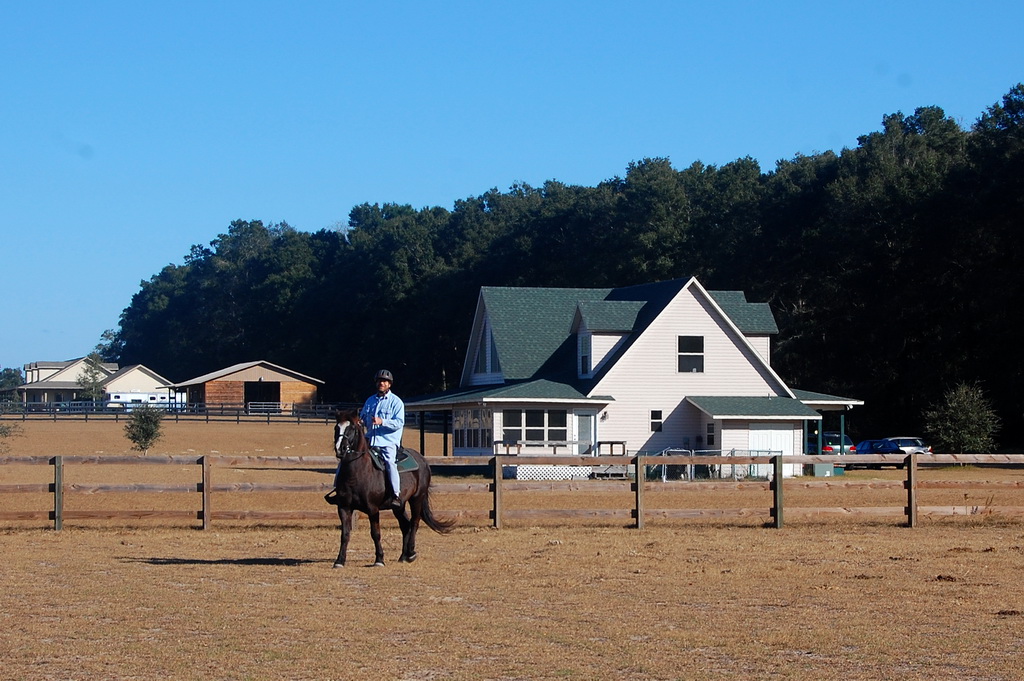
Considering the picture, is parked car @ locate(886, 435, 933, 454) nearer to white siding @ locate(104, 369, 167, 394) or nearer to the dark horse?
the dark horse

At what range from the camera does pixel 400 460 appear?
14.8 meters

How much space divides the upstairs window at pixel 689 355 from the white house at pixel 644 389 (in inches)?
1.4

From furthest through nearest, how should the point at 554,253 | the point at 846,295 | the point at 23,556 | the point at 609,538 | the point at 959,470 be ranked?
the point at 554,253 → the point at 846,295 → the point at 959,470 → the point at 609,538 → the point at 23,556

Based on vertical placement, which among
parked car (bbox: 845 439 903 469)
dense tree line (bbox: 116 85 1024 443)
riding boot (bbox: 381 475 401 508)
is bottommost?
parked car (bbox: 845 439 903 469)

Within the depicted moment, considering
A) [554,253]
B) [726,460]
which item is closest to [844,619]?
[726,460]

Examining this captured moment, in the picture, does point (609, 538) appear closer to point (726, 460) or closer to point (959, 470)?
point (726, 460)

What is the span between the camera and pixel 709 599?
38.3 ft

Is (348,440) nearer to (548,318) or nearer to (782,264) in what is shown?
(548,318)

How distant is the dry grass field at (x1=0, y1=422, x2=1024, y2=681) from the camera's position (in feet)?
28.1

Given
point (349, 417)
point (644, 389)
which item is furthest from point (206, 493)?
point (644, 389)

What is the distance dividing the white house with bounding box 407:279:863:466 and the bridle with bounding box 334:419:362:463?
25.2 metres

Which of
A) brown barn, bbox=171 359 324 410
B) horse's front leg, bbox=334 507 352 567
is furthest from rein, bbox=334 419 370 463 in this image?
brown barn, bbox=171 359 324 410

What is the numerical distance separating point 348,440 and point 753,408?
29533 mm

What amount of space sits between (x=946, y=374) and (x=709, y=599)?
5036 cm
